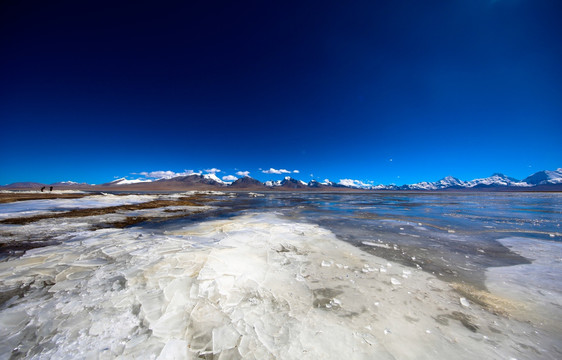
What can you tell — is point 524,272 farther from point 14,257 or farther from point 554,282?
point 14,257

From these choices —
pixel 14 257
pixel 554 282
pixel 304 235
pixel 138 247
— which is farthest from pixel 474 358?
pixel 14 257

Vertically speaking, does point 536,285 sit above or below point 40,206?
below

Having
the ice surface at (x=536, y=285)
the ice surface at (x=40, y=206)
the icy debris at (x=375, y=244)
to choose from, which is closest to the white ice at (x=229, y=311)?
the ice surface at (x=536, y=285)

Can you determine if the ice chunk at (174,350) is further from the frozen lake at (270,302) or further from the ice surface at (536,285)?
the ice surface at (536,285)

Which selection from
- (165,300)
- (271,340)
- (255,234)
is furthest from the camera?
(255,234)

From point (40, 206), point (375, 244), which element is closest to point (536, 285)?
point (375, 244)

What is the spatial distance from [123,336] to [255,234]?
6.50 meters

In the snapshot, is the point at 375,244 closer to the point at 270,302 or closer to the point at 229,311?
the point at 270,302

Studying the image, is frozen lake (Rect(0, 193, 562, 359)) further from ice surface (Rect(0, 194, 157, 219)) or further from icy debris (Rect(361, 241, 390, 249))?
ice surface (Rect(0, 194, 157, 219))

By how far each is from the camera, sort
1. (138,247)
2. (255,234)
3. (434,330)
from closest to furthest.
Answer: (434,330), (138,247), (255,234)

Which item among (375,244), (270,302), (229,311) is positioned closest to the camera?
(229,311)

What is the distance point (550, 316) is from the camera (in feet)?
12.8

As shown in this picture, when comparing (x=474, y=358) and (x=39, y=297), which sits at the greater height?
(x=39, y=297)

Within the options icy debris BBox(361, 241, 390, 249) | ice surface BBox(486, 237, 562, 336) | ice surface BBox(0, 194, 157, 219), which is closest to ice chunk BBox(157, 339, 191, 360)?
ice surface BBox(486, 237, 562, 336)
